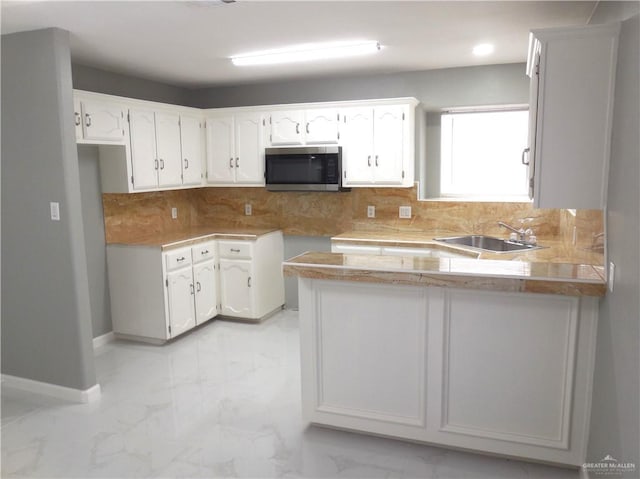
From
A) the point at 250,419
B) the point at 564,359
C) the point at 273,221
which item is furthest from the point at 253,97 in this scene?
the point at 564,359

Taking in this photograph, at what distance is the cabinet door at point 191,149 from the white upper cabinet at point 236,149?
0.10 metres

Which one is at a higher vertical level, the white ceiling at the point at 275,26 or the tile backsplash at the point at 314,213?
Answer: the white ceiling at the point at 275,26

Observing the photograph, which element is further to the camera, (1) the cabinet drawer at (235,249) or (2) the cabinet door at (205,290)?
(1) the cabinet drawer at (235,249)

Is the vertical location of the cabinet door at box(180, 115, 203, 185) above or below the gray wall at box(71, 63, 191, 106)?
below

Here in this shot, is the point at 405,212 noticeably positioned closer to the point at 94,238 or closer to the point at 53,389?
the point at 94,238

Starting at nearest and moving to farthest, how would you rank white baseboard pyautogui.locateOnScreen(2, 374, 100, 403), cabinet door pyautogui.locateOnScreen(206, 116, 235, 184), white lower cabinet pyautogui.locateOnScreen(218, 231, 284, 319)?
white baseboard pyautogui.locateOnScreen(2, 374, 100, 403), white lower cabinet pyautogui.locateOnScreen(218, 231, 284, 319), cabinet door pyautogui.locateOnScreen(206, 116, 235, 184)

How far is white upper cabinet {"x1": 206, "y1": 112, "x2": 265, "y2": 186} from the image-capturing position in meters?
4.72

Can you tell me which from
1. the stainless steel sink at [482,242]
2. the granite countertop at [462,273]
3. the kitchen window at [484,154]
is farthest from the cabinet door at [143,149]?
the kitchen window at [484,154]

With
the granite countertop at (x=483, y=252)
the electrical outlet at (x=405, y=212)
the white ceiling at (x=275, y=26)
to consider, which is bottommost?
the granite countertop at (x=483, y=252)

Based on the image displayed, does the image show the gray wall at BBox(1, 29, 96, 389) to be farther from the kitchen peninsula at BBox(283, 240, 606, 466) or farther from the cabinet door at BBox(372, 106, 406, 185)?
the cabinet door at BBox(372, 106, 406, 185)

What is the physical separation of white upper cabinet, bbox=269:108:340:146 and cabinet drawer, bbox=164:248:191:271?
4.27 ft

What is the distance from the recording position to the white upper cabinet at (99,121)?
11.6ft

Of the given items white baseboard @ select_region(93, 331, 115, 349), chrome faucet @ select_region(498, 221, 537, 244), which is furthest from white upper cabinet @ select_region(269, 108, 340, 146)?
white baseboard @ select_region(93, 331, 115, 349)

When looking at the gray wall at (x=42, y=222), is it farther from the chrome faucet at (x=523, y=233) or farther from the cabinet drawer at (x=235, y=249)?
the chrome faucet at (x=523, y=233)
